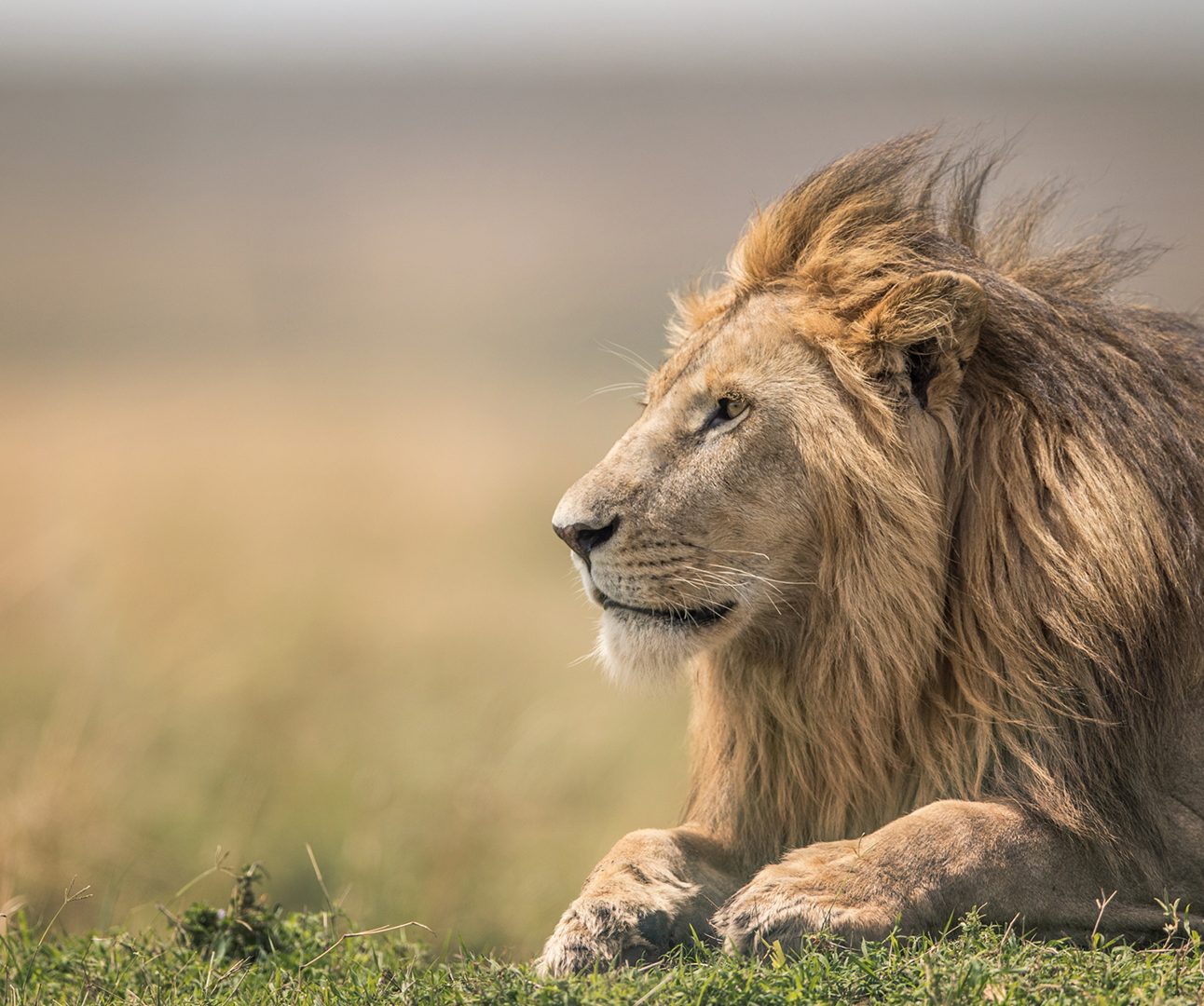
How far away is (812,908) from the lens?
343 cm

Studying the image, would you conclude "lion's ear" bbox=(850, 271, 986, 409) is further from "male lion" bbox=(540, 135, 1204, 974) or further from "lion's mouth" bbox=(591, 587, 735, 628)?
"lion's mouth" bbox=(591, 587, 735, 628)

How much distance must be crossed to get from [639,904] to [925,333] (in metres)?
1.67

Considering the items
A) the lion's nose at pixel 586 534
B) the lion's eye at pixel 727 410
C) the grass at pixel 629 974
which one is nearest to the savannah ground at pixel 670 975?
the grass at pixel 629 974

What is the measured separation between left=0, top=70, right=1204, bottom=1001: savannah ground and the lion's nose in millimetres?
580

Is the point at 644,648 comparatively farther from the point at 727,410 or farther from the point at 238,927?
the point at 238,927

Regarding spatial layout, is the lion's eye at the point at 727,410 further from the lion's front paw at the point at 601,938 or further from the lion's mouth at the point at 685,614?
the lion's front paw at the point at 601,938

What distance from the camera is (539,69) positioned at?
84.9 meters

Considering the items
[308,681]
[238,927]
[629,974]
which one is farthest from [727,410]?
[308,681]

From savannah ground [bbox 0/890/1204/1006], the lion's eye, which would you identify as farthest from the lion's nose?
savannah ground [bbox 0/890/1204/1006]

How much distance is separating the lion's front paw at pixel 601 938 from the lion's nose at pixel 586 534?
93cm

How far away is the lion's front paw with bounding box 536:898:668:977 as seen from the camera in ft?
11.9

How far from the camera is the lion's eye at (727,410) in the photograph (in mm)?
4027

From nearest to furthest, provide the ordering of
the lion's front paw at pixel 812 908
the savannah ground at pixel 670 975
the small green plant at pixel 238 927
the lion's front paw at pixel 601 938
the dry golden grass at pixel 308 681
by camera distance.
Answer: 1. the savannah ground at pixel 670 975
2. the lion's front paw at pixel 812 908
3. the lion's front paw at pixel 601 938
4. the small green plant at pixel 238 927
5. the dry golden grass at pixel 308 681

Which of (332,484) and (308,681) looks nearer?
(308,681)
